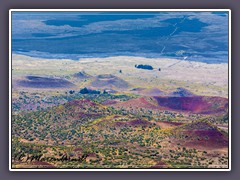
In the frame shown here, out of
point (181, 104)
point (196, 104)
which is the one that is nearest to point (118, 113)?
point (181, 104)

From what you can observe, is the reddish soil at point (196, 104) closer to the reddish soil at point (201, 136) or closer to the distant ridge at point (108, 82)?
the reddish soil at point (201, 136)

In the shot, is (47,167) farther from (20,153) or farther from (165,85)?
(165,85)

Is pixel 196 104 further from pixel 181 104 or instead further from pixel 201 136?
pixel 201 136

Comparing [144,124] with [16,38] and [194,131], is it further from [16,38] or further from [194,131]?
[16,38]

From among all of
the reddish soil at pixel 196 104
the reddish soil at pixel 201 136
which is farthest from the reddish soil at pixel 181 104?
the reddish soil at pixel 201 136

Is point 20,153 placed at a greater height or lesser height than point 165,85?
lesser

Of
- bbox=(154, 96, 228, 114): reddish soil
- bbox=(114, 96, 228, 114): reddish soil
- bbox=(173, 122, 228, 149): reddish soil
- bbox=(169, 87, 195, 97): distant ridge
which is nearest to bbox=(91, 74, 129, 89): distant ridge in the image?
bbox=(114, 96, 228, 114): reddish soil

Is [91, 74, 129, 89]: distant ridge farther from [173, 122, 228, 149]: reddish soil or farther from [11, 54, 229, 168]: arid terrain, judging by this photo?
[173, 122, 228, 149]: reddish soil

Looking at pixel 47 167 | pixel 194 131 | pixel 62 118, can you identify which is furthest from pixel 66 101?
pixel 194 131

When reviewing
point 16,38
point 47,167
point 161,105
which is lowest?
point 47,167
